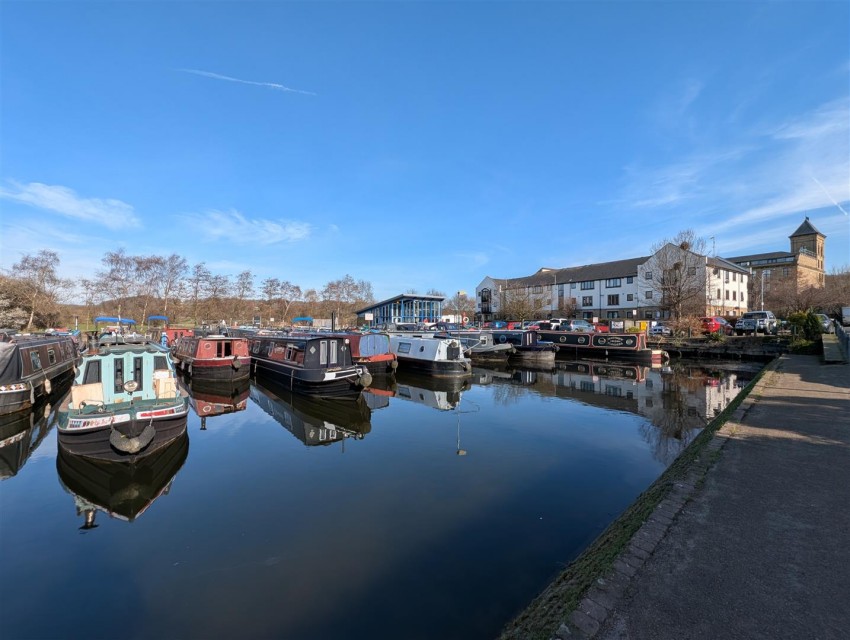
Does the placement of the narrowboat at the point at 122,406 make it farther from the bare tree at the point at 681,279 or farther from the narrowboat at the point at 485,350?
the bare tree at the point at 681,279

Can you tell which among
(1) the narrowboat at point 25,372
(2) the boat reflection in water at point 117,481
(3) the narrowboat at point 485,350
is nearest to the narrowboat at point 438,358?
(3) the narrowboat at point 485,350

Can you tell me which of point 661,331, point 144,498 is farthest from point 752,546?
point 661,331

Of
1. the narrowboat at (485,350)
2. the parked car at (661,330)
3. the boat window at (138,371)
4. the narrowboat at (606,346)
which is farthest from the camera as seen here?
the parked car at (661,330)

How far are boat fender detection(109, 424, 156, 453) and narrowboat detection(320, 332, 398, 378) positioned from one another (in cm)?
1273

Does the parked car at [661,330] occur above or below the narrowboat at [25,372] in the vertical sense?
above

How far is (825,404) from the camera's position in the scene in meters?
9.77

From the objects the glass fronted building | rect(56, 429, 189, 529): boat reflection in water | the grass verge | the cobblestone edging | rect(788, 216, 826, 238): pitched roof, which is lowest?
rect(56, 429, 189, 529): boat reflection in water

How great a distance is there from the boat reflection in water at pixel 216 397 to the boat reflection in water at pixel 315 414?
622 millimetres

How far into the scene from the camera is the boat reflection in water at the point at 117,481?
729cm

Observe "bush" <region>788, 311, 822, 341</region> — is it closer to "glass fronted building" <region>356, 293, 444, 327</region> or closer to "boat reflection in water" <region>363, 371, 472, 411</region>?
"boat reflection in water" <region>363, 371, 472, 411</region>

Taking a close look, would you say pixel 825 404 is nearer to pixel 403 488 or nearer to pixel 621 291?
pixel 403 488

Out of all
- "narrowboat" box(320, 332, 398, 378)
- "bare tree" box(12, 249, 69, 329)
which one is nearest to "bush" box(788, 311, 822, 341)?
"narrowboat" box(320, 332, 398, 378)

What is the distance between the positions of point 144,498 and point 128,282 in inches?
1979

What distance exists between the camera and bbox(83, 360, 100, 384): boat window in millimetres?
9820
